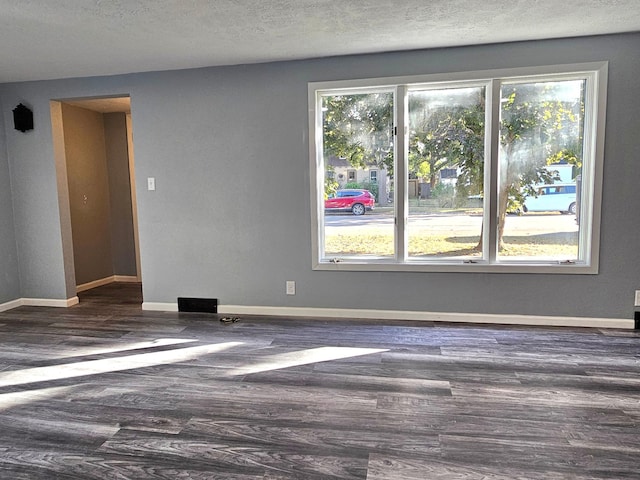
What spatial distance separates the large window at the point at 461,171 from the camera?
3254 millimetres

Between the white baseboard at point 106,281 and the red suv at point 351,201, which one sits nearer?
the red suv at point 351,201

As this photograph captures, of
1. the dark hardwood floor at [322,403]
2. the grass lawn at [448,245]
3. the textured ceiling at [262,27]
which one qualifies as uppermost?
the textured ceiling at [262,27]

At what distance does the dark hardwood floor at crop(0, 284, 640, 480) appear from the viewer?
1687 millimetres

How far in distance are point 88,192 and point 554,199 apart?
5532mm

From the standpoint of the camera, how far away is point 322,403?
2168 mm

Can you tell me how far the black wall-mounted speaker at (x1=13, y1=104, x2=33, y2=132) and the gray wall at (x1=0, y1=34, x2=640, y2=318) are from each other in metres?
0.11

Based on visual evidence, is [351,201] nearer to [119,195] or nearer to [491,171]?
[491,171]

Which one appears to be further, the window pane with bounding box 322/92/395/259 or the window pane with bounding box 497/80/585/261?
the window pane with bounding box 322/92/395/259

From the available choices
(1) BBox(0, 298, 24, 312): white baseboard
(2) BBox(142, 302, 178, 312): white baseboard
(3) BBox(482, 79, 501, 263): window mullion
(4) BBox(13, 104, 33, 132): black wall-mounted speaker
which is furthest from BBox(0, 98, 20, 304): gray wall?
(3) BBox(482, 79, 501, 263): window mullion

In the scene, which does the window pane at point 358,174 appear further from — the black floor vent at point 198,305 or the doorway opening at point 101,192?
the doorway opening at point 101,192

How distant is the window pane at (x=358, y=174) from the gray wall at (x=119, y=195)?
131 inches

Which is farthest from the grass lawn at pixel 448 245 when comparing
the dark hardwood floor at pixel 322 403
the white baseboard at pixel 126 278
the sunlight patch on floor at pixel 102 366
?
the white baseboard at pixel 126 278

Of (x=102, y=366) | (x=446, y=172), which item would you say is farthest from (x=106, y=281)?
(x=446, y=172)

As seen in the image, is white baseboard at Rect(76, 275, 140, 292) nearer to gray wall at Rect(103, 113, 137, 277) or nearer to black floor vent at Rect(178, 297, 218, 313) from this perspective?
gray wall at Rect(103, 113, 137, 277)
